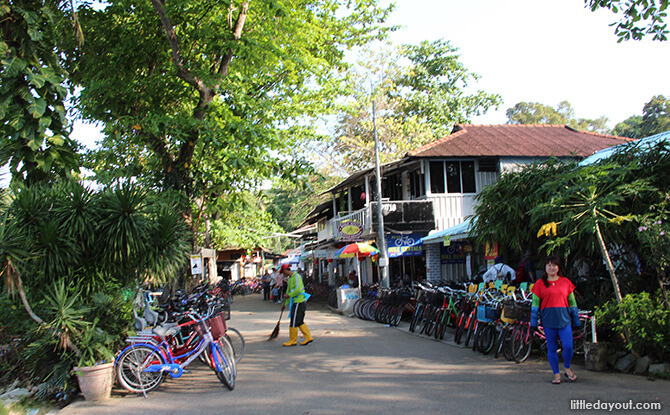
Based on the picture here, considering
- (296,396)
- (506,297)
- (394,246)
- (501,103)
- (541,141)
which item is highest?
(501,103)

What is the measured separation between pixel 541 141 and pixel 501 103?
13.9 m

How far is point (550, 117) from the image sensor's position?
53000mm

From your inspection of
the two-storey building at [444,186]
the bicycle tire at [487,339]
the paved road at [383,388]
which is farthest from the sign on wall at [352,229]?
the bicycle tire at [487,339]

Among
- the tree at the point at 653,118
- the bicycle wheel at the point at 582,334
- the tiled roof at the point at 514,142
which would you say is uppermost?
the tree at the point at 653,118

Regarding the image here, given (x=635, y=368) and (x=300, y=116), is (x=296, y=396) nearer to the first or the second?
(x=635, y=368)

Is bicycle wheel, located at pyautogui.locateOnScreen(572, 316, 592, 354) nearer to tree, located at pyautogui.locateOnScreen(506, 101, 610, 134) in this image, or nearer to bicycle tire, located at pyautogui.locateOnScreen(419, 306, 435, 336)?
bicycle tire, located at pyautogui.locateOnScreen(419, 306, 435, 336)

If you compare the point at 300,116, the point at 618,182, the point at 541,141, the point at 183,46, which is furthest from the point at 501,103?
the point at 618,182

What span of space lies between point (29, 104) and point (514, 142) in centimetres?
1822

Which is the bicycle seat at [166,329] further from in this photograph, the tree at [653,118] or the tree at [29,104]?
the tree at [653,118]

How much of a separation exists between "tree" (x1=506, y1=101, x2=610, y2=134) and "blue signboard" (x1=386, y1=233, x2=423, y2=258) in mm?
37124

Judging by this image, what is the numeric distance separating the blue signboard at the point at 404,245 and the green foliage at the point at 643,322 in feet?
42.5

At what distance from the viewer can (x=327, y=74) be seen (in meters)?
16.9

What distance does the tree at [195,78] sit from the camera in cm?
1238

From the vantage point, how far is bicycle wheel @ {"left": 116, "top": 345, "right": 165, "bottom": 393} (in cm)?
729
